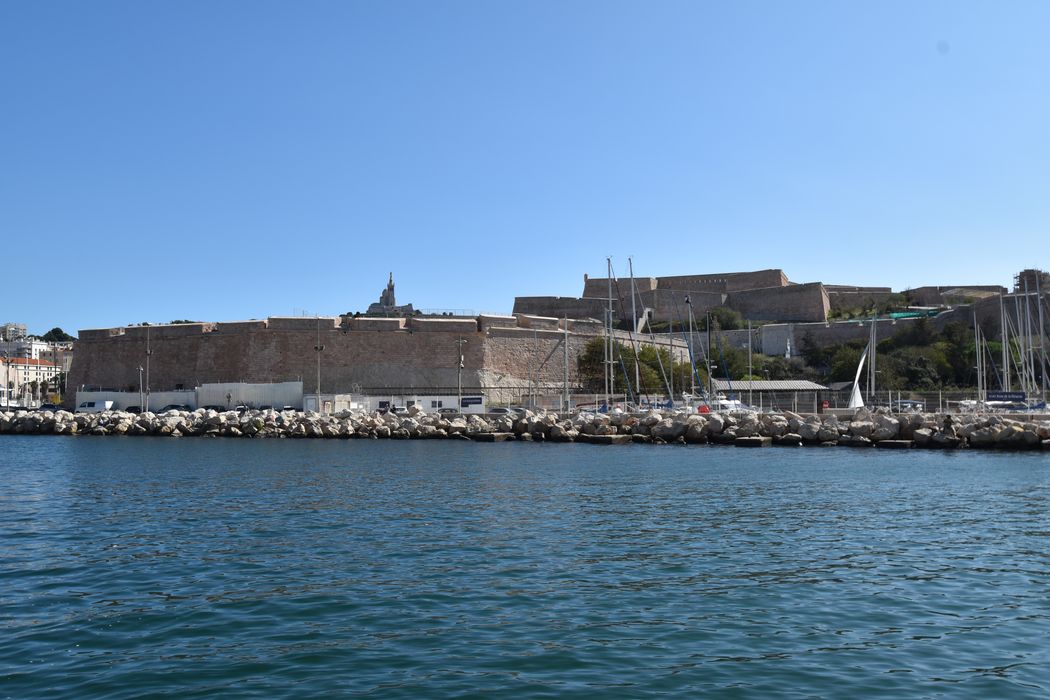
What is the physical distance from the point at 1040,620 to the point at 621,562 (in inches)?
110

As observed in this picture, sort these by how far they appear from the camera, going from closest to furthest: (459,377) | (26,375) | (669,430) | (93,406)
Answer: (669,430)
(459,377)
(93,406)
(26,375)

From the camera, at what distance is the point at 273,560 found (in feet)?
23.5

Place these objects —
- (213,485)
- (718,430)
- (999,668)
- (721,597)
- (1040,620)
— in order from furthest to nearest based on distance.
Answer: (718,430) → (213,485) → (721,597) → (1040,620) → (999,668)

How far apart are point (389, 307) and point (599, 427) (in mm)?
39098

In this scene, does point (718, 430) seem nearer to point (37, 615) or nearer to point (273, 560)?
point (273, 560)

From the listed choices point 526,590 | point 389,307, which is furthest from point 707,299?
point 526,590

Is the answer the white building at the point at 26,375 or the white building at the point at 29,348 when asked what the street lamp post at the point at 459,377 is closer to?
the white building at the point at 26,375

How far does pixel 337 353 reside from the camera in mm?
38031

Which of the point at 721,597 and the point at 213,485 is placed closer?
the point at 721,597

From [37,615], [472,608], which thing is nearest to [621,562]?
[472,608]

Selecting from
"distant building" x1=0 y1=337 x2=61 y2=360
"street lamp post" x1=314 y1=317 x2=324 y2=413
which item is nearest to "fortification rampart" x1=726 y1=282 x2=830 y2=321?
"street lamp post" x1=314 y1=317 x2=324 y2=413

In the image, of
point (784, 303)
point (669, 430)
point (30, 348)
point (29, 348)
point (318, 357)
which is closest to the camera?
point (669, 430)

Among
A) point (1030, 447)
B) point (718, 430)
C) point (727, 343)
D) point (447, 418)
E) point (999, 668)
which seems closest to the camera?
point (999, 668)

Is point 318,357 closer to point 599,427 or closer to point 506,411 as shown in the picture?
point 506,411
